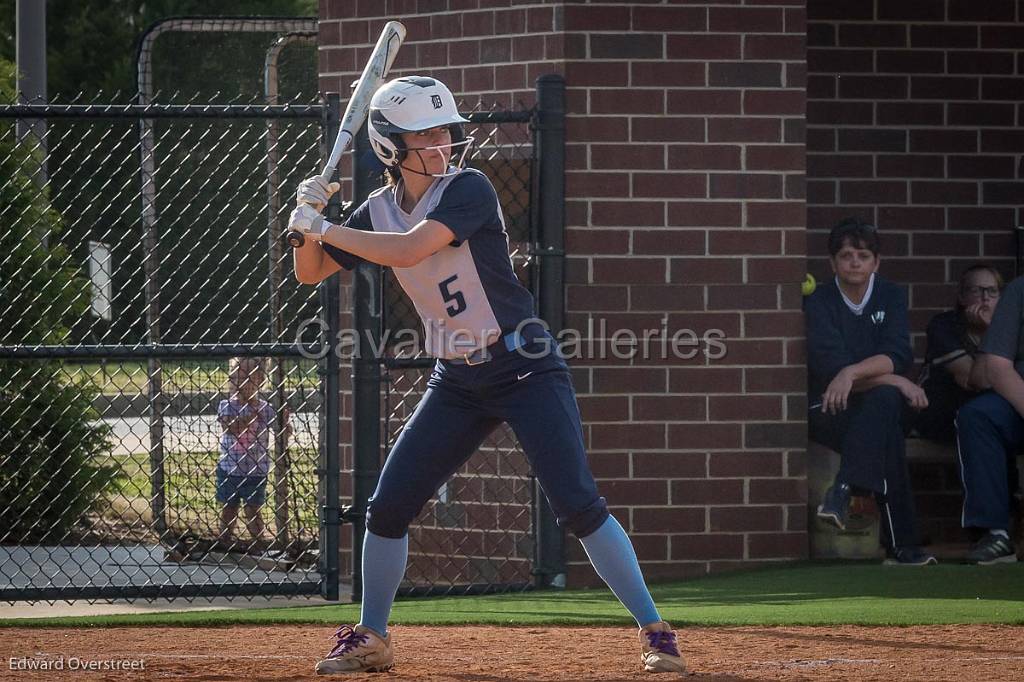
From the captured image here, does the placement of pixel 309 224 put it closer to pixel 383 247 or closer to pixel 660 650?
pixel 383 247

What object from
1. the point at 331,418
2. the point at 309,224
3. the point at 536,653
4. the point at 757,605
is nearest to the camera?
the point at 309,224

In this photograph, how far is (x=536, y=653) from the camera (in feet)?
18.2

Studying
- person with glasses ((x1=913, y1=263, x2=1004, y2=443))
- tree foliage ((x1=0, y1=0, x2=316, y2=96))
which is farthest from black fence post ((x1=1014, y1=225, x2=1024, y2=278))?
tree foliage ((x1=0, y1=0, x2=316, y2=96))

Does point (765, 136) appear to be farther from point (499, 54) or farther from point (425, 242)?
point (425, 242)

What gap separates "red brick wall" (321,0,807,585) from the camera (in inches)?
294

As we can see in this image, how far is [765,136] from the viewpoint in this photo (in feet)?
24.9

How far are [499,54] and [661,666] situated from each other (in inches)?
144

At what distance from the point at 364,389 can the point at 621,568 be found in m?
2.40

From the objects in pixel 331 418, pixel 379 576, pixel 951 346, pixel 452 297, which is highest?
pixel 452 297

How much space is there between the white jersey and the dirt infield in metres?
1.10

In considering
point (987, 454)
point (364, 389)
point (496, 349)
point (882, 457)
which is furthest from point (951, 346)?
point (496, 349)

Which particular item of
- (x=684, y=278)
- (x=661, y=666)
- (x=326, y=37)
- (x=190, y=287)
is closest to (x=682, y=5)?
(x=684, y=278)

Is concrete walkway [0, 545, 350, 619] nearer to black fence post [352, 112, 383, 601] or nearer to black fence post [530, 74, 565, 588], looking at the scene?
black fence post [352, 112, 383, 601]

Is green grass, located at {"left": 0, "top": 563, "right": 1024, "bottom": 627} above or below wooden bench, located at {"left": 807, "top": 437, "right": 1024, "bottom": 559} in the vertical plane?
below
